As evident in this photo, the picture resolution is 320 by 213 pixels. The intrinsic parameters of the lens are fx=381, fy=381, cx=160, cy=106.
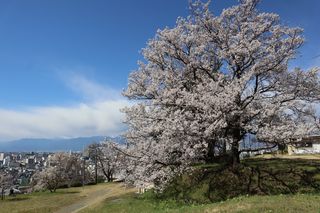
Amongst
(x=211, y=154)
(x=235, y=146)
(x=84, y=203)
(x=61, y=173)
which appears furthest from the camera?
(x=61, y=173)

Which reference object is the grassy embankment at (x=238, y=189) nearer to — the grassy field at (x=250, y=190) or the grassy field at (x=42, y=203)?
the grassy field at (x=250, y=190)

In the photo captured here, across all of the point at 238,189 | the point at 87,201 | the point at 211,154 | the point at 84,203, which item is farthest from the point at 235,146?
the point at 87,201

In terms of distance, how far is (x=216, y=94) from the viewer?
23.3m

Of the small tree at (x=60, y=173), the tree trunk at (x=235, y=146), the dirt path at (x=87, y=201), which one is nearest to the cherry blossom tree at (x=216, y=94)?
the tree trunk at (x=235, y=146)

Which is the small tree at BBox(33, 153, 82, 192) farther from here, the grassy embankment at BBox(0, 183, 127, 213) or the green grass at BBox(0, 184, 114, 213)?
the green grass at BBox(0, 184, 114, 213)

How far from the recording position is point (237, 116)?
2325cm

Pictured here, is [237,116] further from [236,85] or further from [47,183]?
[47,183]

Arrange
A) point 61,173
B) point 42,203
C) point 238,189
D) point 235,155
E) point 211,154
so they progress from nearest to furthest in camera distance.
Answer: point 238,189, point 235,155, point 211,154, point 42,203, point 61,173

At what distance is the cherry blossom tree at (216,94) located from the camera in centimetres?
2238

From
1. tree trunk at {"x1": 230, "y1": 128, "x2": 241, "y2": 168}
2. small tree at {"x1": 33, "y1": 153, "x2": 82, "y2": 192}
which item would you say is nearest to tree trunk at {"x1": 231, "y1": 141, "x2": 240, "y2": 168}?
tree trunk at {"x1": 230, "y1": 128, "x2": 241, "y2": 168}

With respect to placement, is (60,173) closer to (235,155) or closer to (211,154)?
(211,154)

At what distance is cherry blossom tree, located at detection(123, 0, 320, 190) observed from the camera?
73.4 ft

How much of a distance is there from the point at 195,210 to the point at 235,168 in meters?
6.76

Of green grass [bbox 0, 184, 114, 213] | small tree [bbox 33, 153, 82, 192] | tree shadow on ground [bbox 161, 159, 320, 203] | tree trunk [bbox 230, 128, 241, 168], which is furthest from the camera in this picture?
small tree [bbox 33, 153, 82, 192]
